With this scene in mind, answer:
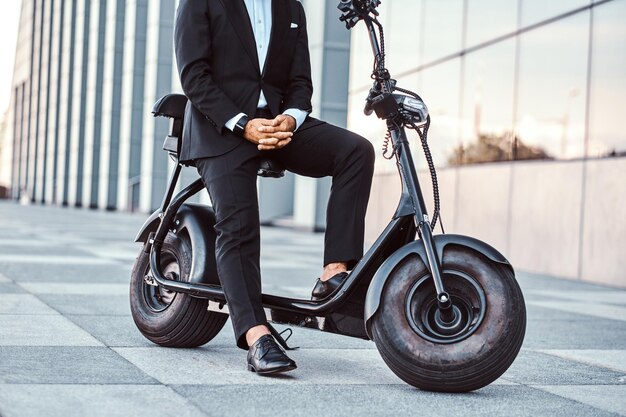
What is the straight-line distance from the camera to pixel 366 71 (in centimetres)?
1908

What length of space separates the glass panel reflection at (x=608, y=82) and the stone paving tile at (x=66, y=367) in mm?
7644

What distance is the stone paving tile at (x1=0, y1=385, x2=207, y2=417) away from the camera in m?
3.08

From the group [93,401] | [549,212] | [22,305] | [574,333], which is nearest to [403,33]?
[549,212]

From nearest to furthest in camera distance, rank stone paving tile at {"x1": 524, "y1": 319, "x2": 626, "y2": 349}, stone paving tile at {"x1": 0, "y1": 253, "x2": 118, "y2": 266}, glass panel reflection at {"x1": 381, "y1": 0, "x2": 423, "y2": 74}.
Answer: stone paving tile at {"x1": 524, "y1": 319, "x2": 626, "y2": 349} < stone paving tile at {"x1": 0, "y1": 253, "x2": 118, "y2": 266} < glass panel reflection at {"x1": 381, "y1": 0, "x2": 423, "y2": 74}

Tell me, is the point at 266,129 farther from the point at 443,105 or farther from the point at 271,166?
the point at 443,105

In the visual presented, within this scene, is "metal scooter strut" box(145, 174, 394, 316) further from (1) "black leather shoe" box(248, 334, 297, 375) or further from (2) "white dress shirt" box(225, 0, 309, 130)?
(2) "white dress shirt" box(225, 0, 309, 130)

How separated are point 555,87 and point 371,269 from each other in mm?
8773

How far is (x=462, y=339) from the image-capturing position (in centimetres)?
362

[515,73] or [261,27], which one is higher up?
[515,73]

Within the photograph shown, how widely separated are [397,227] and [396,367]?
1.82ft

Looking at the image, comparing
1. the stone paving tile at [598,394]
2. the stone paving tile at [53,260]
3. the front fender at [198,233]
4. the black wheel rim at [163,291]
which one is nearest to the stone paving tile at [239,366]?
the black wheel rim at [163,291]

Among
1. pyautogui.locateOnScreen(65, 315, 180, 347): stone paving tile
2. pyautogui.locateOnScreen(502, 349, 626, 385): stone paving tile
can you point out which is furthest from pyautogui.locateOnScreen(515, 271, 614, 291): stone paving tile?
pyautogui.locateOnScreen(65, 315, 180, 347): stone paving tile

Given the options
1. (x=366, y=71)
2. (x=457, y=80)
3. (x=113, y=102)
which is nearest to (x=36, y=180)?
(x=113, y=102)

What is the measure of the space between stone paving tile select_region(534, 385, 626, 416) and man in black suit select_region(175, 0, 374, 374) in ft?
3.11
